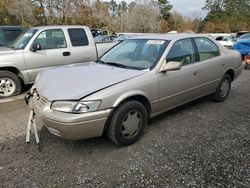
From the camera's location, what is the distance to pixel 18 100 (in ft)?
17.9

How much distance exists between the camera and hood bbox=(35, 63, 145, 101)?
9.74 ft

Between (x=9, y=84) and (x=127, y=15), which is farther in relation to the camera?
(x=127, y=15)

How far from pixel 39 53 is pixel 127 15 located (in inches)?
1822

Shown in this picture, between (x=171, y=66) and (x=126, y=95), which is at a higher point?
(x=171, y=66)

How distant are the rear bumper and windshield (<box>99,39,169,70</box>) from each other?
112 cm

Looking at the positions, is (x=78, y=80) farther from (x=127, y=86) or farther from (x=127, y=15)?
(x=127, y=15)

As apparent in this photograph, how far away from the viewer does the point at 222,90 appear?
5176 mm

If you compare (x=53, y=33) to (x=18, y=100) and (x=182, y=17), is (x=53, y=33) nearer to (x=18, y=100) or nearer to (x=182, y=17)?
(x=18, y=100)

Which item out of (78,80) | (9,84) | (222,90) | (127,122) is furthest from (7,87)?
(222,90)

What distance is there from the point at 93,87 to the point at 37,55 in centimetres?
339

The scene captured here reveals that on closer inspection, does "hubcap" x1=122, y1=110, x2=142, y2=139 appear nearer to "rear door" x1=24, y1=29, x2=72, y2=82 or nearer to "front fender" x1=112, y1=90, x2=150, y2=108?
"front fender" x1=112, y1=90, x2=150, y2=108

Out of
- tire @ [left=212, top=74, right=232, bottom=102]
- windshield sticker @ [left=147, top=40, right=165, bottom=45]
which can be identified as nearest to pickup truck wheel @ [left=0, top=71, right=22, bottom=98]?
windshield sticker @ [left=147, top=40, right=165, bottom=45]

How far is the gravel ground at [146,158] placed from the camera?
8.87 feet

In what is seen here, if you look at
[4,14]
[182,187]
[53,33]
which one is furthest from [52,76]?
[4,14]
